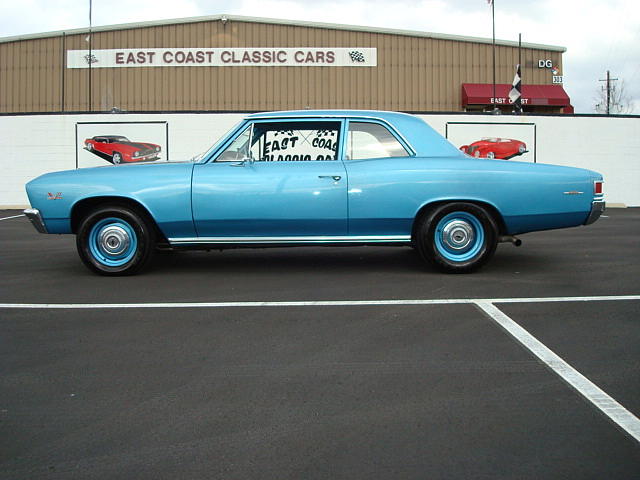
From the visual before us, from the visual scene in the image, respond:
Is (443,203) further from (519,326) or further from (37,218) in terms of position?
(37,218)

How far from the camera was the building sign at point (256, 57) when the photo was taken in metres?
32.3

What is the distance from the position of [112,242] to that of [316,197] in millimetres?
1945

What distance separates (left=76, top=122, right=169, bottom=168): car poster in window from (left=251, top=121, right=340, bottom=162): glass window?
1264cm

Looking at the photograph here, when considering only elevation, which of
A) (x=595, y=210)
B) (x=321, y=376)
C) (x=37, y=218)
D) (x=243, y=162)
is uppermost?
(x=243, y=162)

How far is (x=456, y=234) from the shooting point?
6.45 metres

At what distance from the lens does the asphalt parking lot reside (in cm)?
253

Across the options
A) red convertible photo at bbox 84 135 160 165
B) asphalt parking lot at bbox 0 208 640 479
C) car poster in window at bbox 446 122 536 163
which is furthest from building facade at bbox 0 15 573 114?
asphalt parking lot at bbox 0 208 640 479

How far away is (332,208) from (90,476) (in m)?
4.16

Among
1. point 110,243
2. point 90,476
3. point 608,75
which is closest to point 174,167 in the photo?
point 110,243

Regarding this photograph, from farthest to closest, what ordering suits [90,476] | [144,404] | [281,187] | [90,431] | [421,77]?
[421,77]
[281,187]
[144,404]
[90,431]
[90,476]

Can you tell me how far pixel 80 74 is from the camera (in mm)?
33250

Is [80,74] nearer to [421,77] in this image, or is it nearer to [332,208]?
[421,77]

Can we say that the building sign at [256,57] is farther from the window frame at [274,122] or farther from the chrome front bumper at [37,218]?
the chrome front bumper at [37,218]

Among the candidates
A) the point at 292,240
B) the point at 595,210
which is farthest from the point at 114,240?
the point at 595,210
